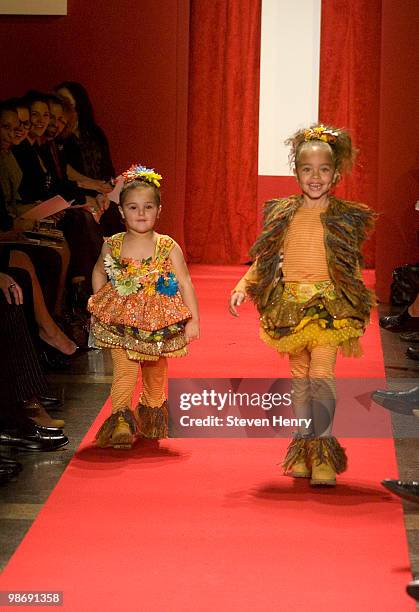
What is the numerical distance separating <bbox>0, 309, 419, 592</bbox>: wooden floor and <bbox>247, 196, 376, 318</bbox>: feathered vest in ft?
Answer: 2.06

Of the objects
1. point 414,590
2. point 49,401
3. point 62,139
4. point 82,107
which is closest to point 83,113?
point 82,107

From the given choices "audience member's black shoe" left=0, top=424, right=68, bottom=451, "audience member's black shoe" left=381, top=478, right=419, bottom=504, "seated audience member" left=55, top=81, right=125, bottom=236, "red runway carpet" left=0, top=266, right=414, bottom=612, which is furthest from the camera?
"seated audience member" left=55, top=81, right=125, bottom=236

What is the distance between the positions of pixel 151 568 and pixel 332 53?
8235 millimetres

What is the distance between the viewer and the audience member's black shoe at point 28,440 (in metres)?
4.39

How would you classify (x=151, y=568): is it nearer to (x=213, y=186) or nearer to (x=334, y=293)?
(x=334, y=293)

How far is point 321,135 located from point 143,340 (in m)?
0.99

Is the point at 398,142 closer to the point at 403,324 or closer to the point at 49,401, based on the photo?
the point at 403,324

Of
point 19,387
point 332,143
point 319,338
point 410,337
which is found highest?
point 332,143

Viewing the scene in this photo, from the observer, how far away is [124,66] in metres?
9.83

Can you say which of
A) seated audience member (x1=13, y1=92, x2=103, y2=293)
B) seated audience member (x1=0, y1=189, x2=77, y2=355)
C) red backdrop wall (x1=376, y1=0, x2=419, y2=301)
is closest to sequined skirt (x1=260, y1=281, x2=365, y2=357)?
seated audience member (x1=0, y1=189, x2=77, y2=355)

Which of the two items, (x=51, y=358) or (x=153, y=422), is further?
(x=51, y=358)

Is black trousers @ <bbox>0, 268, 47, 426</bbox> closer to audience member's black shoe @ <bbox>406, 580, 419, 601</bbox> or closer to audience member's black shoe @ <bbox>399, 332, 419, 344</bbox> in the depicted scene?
audience member's black shoe @ <bbox>406, 580, 419, 601</bbox>

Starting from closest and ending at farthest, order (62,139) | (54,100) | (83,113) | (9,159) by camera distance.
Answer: (9,159), (54,100), (62,139), (83,113)

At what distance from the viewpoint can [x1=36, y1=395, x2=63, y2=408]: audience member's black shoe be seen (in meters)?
5.05
